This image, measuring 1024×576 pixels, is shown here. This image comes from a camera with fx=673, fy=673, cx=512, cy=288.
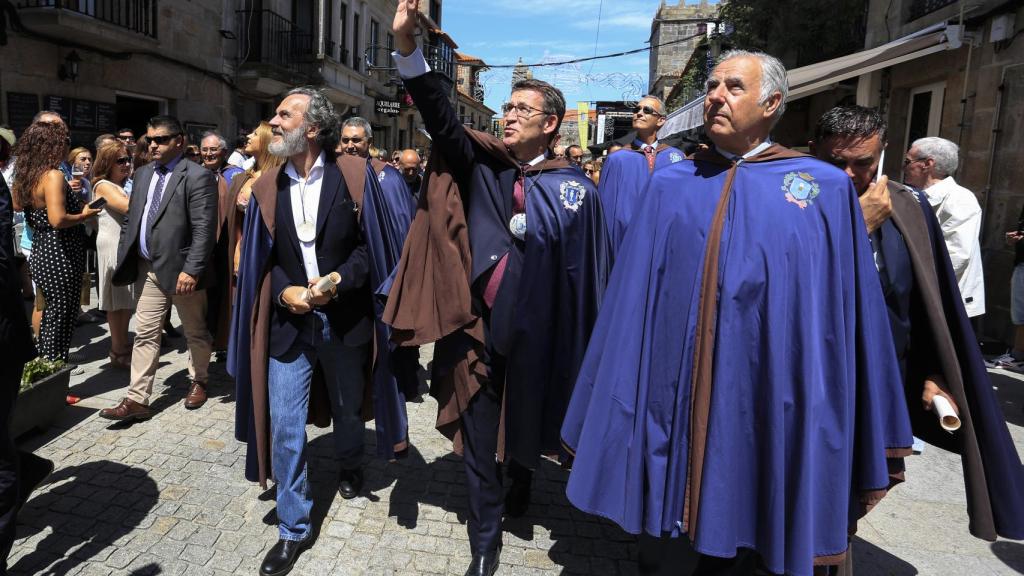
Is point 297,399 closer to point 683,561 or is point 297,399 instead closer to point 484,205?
point 484,205

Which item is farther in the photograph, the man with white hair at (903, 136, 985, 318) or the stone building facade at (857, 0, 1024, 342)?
the stone building facade at (857, 0, 1024, 342)

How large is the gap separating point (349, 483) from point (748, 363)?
2.51 meters

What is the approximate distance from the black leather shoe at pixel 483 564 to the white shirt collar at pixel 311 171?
6.27ft

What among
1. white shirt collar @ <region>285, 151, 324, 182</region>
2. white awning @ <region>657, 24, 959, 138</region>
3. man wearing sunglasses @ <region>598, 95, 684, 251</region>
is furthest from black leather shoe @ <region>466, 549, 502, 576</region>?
white awning @ <region>657, 24, 959, 138</region>

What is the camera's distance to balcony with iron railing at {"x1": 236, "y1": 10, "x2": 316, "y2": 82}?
53.4ft

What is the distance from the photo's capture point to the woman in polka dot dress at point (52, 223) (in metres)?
4.95

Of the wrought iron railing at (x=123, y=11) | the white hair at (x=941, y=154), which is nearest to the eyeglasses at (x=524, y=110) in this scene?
the white hair at (x=941, y=154)


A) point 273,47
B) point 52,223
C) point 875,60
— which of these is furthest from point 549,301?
point 273,47

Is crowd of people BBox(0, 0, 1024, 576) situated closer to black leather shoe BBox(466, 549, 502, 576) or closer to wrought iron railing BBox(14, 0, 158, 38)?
black leather shoe BBox(466, 549, 502, 576)

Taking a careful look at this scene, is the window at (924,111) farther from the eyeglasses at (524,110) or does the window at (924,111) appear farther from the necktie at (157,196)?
the necktie at (157,196)

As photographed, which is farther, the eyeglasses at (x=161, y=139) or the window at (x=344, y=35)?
the window at (x=344, y=35)

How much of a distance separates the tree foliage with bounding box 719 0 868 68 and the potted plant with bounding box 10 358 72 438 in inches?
485

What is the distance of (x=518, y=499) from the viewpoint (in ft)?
11.9

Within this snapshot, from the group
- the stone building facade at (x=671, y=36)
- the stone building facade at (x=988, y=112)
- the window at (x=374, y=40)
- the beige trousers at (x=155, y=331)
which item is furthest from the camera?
the stone building facade at (x=671, y=36)
